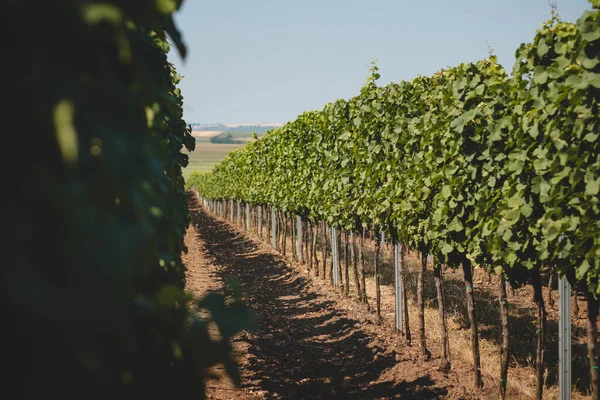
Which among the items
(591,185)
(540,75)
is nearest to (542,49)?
(540,75)

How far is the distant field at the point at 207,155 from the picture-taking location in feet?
466

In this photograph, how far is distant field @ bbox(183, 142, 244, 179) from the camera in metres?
142

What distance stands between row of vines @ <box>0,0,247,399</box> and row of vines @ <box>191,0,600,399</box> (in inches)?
152

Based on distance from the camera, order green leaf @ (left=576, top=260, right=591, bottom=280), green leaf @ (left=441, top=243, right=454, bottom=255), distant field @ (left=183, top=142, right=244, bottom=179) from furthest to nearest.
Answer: distant field @ (left=183, top=142, right=244, bottom=179) < green leaf @ (left=441, top=243, right=454, bottom=255) < green leaf @ (left=576, top=260, right=591, bottom=280)

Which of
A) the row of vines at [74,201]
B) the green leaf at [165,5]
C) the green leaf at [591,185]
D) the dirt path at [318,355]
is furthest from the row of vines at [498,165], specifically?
the row of vines at [74,201]

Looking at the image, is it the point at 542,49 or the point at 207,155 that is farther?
the point at 207,155

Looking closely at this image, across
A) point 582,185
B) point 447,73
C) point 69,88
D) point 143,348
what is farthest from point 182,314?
point 447,73

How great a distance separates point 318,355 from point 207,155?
157 m

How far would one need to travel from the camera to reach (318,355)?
8.08 metres

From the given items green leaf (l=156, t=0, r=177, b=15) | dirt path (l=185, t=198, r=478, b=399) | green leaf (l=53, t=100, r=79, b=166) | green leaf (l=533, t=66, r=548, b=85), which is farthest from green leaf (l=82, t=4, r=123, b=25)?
green leaf (l=533, t=66, r=548, b=85)

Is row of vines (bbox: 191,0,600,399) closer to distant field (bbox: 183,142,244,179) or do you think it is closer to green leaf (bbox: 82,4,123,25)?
green leaf (bbox: 82,4,123,25)

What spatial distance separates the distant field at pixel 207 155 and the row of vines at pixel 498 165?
12894 centimetres

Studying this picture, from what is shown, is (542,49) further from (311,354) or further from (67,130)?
(311,354)

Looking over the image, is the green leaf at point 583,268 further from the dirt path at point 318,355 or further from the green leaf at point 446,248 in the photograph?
the dirt path at point 318,355
